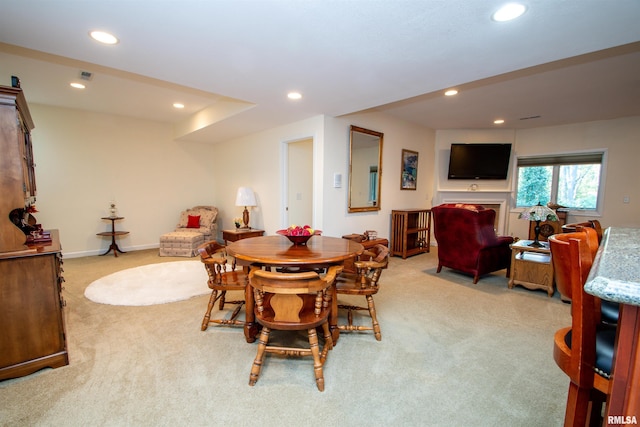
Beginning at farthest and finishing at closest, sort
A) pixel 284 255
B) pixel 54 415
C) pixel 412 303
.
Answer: pixel 412 303, pixel 284 255, pixel 54 415

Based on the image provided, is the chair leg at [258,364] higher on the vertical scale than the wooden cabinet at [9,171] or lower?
lower

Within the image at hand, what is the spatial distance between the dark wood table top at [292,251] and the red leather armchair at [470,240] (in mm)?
1865

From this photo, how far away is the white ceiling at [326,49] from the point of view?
159 centimetres

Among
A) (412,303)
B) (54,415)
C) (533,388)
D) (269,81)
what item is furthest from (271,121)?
(533,388)

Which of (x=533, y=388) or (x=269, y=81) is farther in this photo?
(x=269, y=81)

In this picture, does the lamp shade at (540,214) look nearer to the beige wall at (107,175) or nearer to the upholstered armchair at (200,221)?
the upholstered armchair at (200,221)

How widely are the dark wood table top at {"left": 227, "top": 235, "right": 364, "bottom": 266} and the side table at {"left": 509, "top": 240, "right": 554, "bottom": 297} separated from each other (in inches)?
95.2

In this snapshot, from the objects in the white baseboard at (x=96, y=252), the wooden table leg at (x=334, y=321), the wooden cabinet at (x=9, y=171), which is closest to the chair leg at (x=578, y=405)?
the wooden table leg at (x=334, y=321)

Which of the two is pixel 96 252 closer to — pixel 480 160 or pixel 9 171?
pixel 9 171

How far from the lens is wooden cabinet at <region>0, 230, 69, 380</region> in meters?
1.76

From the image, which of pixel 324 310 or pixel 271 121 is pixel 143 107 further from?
pixel 324 310

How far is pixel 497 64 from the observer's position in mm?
2225

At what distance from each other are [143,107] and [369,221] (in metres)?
4.33

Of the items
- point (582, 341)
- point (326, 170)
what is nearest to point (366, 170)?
point (326, 170)
